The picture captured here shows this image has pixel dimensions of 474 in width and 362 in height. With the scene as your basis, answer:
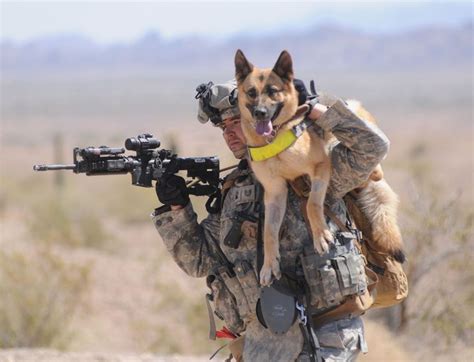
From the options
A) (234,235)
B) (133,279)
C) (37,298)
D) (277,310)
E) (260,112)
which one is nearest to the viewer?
(260,112)

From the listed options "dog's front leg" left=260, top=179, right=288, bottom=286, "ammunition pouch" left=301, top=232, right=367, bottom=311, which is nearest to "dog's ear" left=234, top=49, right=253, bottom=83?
"dog's front leg" left=260, top=179, right=288, bottom=286

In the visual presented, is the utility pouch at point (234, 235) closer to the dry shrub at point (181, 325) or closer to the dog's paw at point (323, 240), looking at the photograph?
the dog's paw at point (323, 240)

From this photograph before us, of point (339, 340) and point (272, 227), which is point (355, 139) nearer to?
point (272, 227)

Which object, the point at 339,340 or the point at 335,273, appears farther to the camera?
the point at 339,340

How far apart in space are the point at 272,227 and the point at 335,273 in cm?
39

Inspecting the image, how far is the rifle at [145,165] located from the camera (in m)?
5.09

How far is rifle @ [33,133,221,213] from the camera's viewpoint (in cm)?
509

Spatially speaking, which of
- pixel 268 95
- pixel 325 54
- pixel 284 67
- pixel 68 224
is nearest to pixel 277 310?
pixel 268 95

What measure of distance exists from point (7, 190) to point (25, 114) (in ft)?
190

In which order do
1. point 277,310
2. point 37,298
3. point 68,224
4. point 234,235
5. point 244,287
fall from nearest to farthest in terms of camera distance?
point 277,310 < point 234,235 < point 244,287 < point 37,298 < point 68,224

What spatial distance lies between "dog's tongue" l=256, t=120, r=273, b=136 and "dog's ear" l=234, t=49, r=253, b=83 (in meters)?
0.33

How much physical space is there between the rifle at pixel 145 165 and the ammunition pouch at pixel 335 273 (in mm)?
912

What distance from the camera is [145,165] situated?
529 centimetres

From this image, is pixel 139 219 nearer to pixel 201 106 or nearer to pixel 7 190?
pixel 7 190
